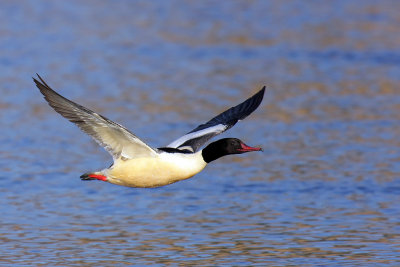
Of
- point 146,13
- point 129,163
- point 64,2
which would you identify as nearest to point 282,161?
point 129,163

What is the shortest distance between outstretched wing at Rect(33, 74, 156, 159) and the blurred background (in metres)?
0.96

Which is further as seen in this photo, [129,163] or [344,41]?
[344,41]

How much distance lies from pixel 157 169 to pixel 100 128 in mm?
750

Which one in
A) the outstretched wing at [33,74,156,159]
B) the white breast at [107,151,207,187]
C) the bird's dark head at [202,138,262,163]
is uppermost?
the outstretched wing at [33,74,156,159]

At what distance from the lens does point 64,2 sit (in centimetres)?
2864

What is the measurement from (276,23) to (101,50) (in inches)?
237

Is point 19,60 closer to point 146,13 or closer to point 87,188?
point 146,13

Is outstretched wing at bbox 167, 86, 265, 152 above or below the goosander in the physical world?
above

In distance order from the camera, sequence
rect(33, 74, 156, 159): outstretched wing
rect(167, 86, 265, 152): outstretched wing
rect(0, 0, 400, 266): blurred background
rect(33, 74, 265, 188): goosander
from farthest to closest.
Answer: rect(167, 86, 265, 152): outstretched wing
rect(0, 0, 400, 266): blurred background
rect(33, 74, 265, 188): goosander
rect(33, 74, 156, 159): outstretched wing

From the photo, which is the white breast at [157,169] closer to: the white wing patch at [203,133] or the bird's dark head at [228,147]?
the bird's dark head at [228,147]

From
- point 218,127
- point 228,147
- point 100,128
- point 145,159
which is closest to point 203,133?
point 218,127

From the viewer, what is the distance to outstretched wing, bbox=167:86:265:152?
10250mm

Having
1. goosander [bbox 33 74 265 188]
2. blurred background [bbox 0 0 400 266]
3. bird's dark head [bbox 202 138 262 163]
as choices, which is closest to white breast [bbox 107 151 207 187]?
goosander [bbox 33 74 265 188]

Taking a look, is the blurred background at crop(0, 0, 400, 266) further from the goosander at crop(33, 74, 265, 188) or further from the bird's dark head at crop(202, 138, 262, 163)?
the bird's dark head at crop(202, 138, 262, 163)
